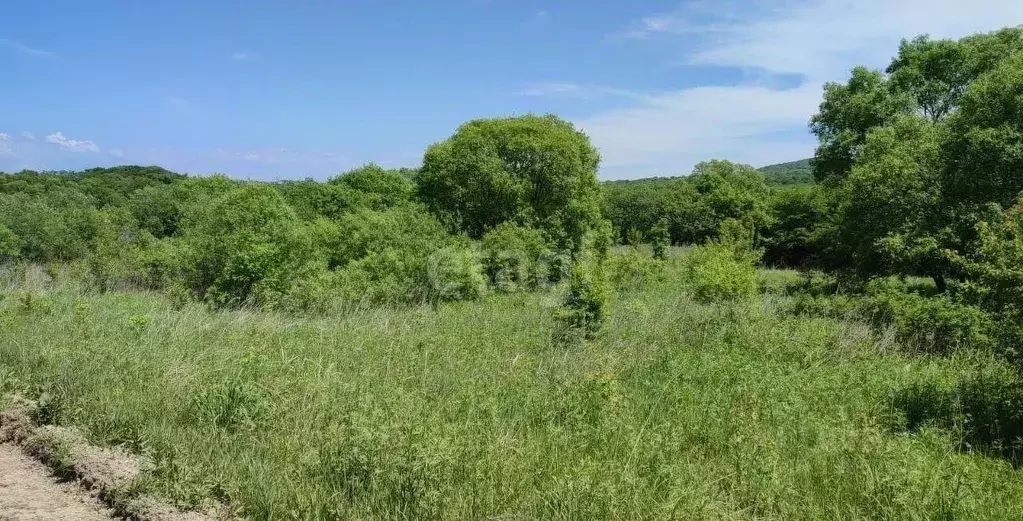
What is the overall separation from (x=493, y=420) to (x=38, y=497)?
3.46 meters

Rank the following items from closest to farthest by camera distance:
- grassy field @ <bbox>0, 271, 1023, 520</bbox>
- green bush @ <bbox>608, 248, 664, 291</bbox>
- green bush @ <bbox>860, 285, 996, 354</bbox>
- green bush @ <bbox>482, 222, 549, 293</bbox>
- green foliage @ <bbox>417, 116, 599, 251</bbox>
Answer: grassy field @ <bbox>0, 271, 1023, 520</bbox> → green bush @ <bbox>860, 285, 996, 354</bbox> → green bush @ <bbox>482, 222, 549, 293</bbox> → green bush @ <bbox>608, 248, 664, 291</bbox> → green foliage @ <bbox>417, 116, 599, 251</bbox>

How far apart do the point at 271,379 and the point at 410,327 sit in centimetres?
396

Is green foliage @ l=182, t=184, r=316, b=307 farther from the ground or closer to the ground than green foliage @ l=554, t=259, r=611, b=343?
farther from the ground

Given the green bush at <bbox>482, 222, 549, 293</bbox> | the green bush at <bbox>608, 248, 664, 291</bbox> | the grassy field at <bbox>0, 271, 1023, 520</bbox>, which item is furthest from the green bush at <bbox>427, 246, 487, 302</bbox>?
the grassy field at <bbox>0, 271, 1023, 520</bbox>

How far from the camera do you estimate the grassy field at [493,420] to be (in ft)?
13.3

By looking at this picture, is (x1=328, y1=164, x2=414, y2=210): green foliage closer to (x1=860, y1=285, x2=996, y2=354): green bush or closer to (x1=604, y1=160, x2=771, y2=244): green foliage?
(x1=604, y1=160, x2=771, y2=244): green foliage

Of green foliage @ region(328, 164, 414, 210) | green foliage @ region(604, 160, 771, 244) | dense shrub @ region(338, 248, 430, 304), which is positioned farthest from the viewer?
green foliage @ region(604, 160, 771, 244)

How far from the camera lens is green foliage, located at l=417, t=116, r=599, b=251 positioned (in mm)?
22469

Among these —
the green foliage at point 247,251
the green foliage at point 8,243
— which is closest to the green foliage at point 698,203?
the green foliage at point 247,251

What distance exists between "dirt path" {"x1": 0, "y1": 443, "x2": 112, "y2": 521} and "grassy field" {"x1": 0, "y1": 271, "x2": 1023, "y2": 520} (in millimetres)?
464

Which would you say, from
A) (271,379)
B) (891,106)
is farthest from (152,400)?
(891,106)

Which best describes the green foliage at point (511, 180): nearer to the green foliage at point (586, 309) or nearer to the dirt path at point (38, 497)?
the green foliage at point (586, 309)

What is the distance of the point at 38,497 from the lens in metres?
4.58

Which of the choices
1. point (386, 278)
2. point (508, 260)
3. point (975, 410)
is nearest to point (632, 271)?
point (508, 260)
